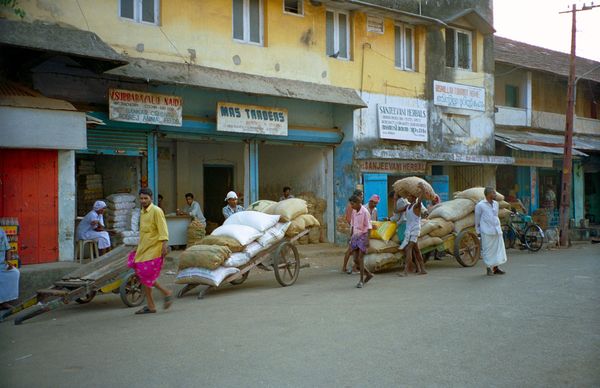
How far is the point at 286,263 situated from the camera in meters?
10.2

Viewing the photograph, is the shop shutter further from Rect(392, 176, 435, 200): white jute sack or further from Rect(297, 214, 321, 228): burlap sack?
Rect(392, 176, 435, 200): white jute sack

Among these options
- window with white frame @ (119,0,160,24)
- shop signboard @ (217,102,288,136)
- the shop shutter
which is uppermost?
window with white frame @ (119,0,160,24)

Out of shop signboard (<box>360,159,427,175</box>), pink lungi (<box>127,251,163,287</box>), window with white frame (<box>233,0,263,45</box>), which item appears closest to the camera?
pink lungi (<box>127,251,163,287</box>)

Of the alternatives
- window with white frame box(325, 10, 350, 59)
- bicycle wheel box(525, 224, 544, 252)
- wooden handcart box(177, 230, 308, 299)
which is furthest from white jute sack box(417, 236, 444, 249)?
window with white frame box(325, 10, 350, 59)

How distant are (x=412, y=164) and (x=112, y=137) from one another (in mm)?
10009

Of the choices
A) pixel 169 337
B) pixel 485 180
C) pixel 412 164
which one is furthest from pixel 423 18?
pixel 169 337

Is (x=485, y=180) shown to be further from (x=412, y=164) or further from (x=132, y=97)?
(x=132, y=97)

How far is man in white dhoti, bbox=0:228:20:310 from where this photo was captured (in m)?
7.87

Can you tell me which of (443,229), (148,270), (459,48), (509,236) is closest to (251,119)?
(443,229)

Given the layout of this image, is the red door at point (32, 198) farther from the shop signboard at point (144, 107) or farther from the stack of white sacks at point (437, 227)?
the stack of white sacks at point (437, 227)

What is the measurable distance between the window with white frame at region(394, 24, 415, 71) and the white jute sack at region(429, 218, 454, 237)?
7453mm

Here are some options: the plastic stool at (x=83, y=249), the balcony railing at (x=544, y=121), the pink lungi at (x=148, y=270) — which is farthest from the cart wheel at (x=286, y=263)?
the balcony railing at (x=544, y=121)

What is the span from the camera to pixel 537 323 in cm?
646

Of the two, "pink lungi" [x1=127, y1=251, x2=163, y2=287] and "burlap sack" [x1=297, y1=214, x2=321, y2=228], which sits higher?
"burlap sack" [x1=297, y1=214, x2=321, y2=228]
